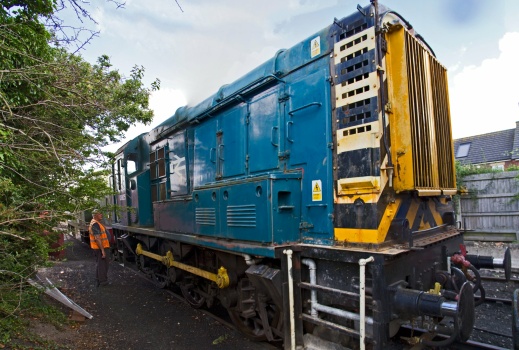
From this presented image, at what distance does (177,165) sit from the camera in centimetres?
636

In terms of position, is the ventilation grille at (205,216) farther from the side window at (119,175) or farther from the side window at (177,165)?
the side window at (119,175)

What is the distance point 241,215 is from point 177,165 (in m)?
3.00

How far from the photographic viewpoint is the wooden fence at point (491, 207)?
860cm

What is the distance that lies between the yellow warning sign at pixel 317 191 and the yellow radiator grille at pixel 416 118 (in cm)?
71

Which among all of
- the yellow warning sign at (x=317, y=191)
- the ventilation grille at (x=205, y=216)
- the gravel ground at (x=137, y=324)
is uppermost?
the yellow warning sign at (x=317, y=191)

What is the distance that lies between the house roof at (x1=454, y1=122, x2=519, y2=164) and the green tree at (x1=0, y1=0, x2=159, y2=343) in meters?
19.0

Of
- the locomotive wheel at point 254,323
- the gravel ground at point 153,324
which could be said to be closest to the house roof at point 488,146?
the gravel ground at point 153,324

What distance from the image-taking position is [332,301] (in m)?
2.97

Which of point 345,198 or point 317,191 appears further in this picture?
point 317,191

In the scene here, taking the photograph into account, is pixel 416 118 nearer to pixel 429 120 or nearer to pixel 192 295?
pixel 429 120

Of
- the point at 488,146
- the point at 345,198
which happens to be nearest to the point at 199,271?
the point at 345,198

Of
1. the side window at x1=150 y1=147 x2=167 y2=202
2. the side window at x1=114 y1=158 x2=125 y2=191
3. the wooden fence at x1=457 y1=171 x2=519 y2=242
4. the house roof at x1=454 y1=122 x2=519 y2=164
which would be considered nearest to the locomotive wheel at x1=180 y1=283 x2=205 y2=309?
the side window at x1=150 y1=147 x2=167 y2=202

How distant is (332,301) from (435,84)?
264 cm

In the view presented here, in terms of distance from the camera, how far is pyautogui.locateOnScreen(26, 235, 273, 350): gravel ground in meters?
4.39
